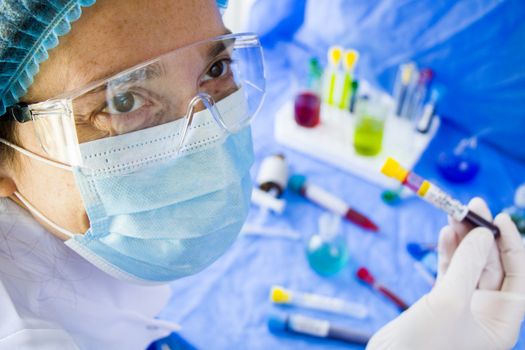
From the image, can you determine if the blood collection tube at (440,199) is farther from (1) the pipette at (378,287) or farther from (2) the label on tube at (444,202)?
(1) the pipette at (378,287)

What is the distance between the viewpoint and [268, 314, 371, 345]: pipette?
3.02ft

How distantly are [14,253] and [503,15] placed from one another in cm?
137

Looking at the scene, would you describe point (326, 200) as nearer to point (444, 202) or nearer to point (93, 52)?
point (444, 202)

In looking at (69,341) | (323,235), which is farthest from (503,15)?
(69,341)

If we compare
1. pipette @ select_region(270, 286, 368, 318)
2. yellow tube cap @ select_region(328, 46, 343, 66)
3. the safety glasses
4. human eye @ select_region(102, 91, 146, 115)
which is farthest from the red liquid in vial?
human eye @ select_region(102, 91, 146, 115)

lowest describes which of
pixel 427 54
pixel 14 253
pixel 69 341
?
pixel 69 341

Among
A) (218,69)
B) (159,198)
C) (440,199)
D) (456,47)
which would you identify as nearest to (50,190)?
(159,198)

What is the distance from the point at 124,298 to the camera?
868 millimetres

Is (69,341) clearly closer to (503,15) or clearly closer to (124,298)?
(124,298)

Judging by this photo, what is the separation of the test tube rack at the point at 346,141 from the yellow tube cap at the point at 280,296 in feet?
1.59

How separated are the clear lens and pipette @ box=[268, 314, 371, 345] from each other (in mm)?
464

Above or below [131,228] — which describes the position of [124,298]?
below

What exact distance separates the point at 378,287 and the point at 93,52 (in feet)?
2.58

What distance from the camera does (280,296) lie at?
3.23 feet
